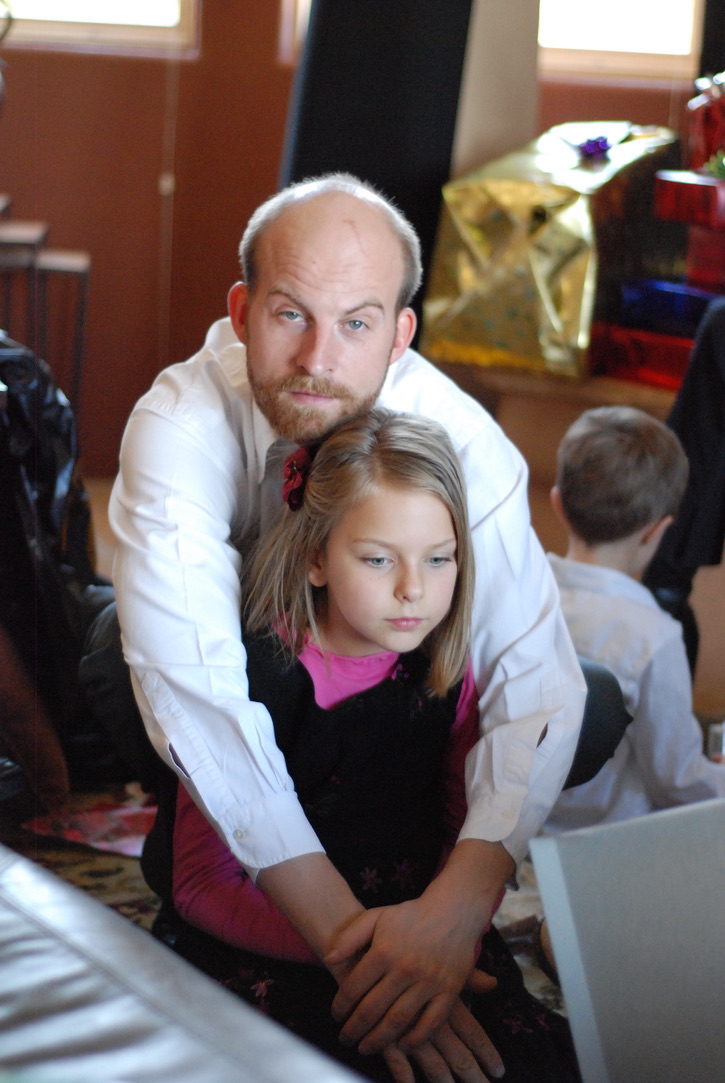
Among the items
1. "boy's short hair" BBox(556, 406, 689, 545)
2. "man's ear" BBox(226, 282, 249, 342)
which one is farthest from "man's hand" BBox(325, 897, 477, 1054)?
"boy's short hair" BBox(556, 406, 689, 545)

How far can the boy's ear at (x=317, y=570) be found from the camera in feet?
3.82

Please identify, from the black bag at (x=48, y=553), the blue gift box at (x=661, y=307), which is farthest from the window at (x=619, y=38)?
the black bag at (x=48, y=553)

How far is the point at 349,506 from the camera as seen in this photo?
113 centimetres

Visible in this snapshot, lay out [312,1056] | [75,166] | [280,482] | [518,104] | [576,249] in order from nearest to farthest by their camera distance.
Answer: [312,1056], [280,482], [576,249], [518,104], [75,166]

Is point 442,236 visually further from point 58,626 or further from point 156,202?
point 58,626

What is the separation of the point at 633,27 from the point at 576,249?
108cm

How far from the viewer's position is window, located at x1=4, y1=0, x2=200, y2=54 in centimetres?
283

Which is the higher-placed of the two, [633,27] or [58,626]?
[633,27]

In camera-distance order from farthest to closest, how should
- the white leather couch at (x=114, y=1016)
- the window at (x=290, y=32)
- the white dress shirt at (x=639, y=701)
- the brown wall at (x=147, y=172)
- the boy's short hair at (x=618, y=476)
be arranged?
the window at (x=290, y=32)
the brown wall at (x=147, y=172)
the boy's short hair at (x=618, y=476)
the white dress shirt at (x=639, y=701)
the white leather couch at (x=114, y=1016)

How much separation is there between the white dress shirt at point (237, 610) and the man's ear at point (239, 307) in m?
0.05

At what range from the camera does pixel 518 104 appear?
2.67m

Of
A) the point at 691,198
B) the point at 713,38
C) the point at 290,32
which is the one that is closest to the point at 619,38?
the point at 713,38

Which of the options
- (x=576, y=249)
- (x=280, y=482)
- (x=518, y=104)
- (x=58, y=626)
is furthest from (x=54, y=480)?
(x=518, y=104)

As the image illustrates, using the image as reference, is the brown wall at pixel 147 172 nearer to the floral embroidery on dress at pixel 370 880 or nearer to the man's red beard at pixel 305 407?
the man's red beard at pixel 305 407
